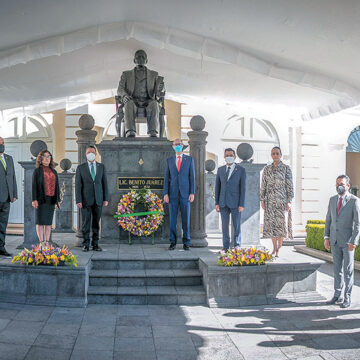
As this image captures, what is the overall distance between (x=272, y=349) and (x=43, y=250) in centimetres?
310

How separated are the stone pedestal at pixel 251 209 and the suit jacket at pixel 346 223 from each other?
2.42m

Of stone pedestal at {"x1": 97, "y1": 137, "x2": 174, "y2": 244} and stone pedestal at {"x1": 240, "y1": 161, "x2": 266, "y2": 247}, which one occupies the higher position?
stone pedestal at {"x1": 97, "y1": 137, "x2": 174, "y2": 244}

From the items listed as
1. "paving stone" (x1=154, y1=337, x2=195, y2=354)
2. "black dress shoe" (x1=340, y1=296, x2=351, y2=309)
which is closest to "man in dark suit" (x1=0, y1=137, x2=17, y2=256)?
"paving stone" (x1=154, y1=337, x2=195, y2=354)

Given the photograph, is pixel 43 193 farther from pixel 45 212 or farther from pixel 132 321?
pixel 132 321

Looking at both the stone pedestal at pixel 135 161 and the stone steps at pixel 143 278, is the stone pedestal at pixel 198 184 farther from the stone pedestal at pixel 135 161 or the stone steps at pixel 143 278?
the stone steps at pixel 143 278

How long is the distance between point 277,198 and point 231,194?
0.69 m

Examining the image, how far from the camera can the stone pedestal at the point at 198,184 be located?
795 cm

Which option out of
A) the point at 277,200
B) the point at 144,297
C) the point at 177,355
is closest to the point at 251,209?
the point at 277,200

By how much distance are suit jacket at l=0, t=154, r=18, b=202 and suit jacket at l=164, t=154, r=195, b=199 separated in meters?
2.39

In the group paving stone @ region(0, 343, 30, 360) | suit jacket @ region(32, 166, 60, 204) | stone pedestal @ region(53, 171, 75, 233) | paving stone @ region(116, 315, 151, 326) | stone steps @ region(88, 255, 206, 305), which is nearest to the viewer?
paving stone @ region(0, 343, 30, 360)

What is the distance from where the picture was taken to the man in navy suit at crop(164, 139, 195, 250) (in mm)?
7270

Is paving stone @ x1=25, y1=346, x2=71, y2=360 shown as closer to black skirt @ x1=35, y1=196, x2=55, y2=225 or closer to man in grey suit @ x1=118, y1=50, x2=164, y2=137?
black skirt @ x1=35, y1=196, x2=55, y2=225

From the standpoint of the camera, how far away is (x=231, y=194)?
23.0 feet

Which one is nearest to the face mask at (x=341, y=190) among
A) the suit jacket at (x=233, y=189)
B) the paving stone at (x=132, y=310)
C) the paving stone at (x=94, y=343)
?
the suit jacket at (x=233, y=189)
